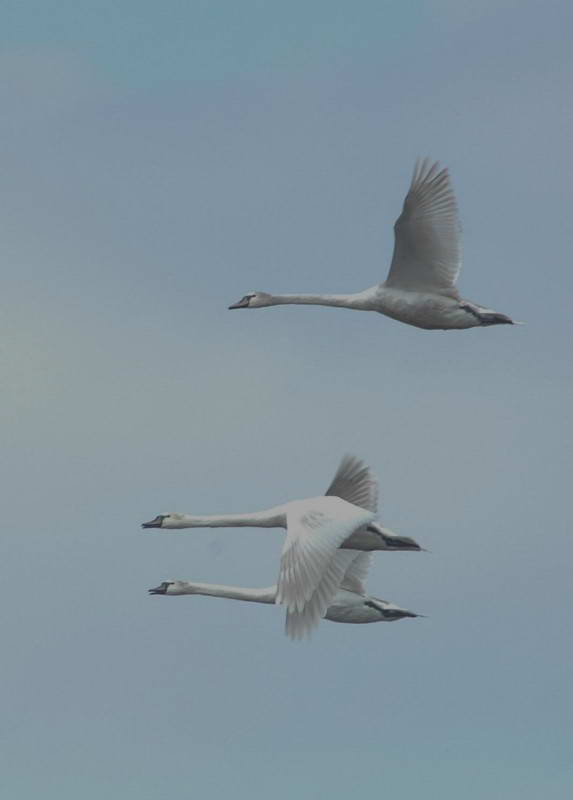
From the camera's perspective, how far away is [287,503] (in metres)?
38.7

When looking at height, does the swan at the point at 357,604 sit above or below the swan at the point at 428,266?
below

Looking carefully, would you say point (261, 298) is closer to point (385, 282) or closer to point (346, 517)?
point (385, 282)

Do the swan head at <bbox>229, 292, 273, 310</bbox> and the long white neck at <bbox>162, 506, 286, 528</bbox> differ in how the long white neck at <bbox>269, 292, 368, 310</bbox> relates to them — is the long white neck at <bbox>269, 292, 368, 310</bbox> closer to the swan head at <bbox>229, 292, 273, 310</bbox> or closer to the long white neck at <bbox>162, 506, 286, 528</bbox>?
the swan head at <bbox>229, 292, 273, 310</bbox>

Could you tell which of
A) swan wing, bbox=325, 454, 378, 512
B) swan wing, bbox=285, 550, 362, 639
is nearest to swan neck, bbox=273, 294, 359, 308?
swan wing, bbox=325, 454, 378, 512

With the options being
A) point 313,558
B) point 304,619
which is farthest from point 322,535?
point 304,619

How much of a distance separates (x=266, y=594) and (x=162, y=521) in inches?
93.1

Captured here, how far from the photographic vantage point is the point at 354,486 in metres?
40.0

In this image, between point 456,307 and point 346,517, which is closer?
point 346,517

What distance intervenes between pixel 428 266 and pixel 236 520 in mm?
4364

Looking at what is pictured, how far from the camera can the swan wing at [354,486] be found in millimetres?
39844

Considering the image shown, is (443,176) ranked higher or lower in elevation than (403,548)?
higher

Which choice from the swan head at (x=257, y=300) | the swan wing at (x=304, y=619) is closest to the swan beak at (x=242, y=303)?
the swan head at (x=257, y=300)

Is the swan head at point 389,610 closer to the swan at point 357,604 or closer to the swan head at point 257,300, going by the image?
the swan at point 357,604

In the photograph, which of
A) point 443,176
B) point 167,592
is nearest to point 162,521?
point 167,592
